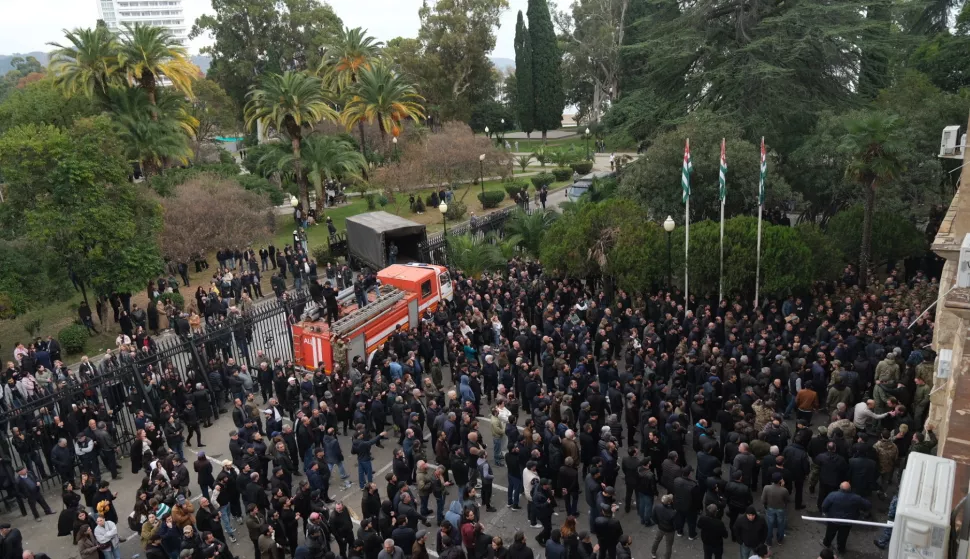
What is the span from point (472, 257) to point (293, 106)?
1615cm

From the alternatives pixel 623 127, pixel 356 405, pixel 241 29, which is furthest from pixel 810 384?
pixel 241 29

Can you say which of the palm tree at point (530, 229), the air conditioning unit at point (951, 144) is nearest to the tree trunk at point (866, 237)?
the air conditioning unit at point (951, 144)

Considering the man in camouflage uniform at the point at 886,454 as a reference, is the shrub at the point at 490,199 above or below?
above

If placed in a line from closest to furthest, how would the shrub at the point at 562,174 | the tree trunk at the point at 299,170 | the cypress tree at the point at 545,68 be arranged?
the tree trunk at the point at 299,170
the shrub at the point at 562,174
the cypress tree at the point at 545,68

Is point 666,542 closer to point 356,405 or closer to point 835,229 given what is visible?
point 356,405

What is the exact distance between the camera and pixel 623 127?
33469 mm

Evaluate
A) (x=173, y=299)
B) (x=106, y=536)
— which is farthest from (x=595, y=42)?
(x=106, y=536)

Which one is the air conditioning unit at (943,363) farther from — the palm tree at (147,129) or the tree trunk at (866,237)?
the palm tree at (147,129)

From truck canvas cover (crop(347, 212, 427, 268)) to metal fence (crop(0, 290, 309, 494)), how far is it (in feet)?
21.1

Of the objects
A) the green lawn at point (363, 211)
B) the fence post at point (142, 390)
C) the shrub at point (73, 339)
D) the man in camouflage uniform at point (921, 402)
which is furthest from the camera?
the green lawn at point (363, 211)

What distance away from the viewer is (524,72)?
210 ft

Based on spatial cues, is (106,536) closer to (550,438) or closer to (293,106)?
(550,438)

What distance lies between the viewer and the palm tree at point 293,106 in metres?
37.2

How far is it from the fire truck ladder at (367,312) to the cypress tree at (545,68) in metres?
47.4
